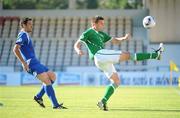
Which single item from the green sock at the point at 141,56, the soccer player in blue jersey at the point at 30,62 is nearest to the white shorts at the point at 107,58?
the green sock at the point at 141,56

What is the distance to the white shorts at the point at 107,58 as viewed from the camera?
1234 cm

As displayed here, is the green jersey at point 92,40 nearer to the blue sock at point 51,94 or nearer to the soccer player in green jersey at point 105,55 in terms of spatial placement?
the soccer player in green jersey at point 105,55

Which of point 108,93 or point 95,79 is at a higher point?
point 108,93

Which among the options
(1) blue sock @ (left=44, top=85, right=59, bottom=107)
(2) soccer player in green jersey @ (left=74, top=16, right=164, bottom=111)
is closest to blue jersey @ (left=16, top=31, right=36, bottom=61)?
(1) blue sock @ (left=44, top=85, right=59, bottom=107)

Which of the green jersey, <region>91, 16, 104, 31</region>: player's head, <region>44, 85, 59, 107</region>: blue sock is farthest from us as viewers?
<region>91, 16, 104, 31</region>: player's head

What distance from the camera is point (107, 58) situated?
1238 cm

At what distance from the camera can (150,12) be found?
1569 inches

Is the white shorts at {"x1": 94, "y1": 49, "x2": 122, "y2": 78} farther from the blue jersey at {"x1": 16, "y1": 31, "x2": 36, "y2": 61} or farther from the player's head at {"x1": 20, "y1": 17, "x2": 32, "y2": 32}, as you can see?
the player's head at {"x1": 20, "y1": 17, "x2": 32, "y2": 32}

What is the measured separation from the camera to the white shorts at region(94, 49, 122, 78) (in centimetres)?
1234

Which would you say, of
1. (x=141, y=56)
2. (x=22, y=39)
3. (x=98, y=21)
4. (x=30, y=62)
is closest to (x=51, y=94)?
(x=30, y=62)

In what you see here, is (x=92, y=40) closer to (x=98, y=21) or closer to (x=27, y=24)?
(x=98, y=21)

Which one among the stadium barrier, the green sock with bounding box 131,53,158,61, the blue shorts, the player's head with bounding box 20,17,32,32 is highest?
the player's head with bounding box 20,17,32,32

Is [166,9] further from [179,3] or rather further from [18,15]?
[18,15]

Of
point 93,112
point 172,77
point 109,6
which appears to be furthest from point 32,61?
point 109,6
